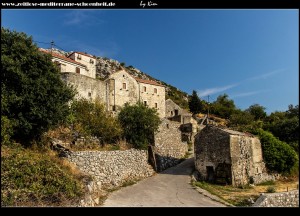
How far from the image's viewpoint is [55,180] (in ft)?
50.1

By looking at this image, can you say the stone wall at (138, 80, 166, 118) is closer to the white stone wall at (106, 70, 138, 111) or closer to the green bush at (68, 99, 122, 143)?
the white stone wall at (106, 70, 138, 111)

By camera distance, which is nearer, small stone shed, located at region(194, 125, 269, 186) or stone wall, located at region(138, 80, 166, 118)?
small stone shed, located at region(194, 125, 269, 186)

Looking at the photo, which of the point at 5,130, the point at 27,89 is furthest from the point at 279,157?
the point at 5,130

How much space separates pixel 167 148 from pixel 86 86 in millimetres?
12914

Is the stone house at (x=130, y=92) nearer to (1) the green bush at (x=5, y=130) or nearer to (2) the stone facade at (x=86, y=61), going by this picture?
(2) the stone facade at (x=86, y=61)

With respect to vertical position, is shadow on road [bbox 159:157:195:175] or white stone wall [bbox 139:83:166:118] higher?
white stone wall [bbox 139:83:166:118]

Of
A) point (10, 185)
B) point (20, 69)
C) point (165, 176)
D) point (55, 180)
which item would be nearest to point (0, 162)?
point (10, 185)

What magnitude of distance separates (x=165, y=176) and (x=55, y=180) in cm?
1305

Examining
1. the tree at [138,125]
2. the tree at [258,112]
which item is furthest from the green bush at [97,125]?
the tree at [258,112]

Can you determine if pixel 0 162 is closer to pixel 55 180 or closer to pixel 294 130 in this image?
pixel 55 180

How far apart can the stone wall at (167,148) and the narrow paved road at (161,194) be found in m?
3.34

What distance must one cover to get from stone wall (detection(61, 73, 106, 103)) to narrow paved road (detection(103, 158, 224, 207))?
1510cm

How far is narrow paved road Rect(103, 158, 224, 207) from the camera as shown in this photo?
1736 cm

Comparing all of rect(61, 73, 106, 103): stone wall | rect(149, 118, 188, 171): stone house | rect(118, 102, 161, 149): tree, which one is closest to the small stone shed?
rect(149, 118, 188, 171): stone house
